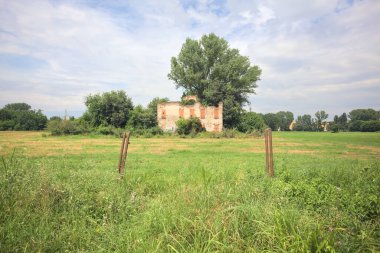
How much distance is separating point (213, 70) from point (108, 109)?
60.9 ft

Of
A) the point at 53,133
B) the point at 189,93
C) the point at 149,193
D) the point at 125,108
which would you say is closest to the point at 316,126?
the point at 189,93

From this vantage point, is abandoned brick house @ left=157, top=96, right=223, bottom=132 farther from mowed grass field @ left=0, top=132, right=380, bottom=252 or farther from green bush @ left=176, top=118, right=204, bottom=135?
mowed grass field @ left=0, top=132, right=380, bottom=252

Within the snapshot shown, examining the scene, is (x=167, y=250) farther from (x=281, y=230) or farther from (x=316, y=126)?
(x=316, y=126)

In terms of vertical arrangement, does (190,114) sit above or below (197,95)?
below

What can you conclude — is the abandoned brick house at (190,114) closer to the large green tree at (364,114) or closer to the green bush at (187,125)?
the green bush at (187,125)

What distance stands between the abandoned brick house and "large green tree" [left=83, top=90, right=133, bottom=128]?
5527 millimetres

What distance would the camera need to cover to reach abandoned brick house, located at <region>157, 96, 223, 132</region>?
4044 cm

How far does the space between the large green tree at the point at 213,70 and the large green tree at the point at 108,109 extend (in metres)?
11.2

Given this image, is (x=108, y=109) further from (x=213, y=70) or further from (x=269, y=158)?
(x=269, y=158)

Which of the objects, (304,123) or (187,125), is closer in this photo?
(187,125)

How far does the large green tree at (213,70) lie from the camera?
43.3 metres

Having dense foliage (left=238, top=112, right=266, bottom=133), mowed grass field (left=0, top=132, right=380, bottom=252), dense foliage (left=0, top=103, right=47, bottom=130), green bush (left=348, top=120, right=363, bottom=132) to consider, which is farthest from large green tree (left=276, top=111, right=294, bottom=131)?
mowed grass field (left=0, top=132, right=380, bottom=252)

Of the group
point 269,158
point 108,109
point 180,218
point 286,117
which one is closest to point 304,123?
point 286,117

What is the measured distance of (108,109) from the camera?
134 ft
